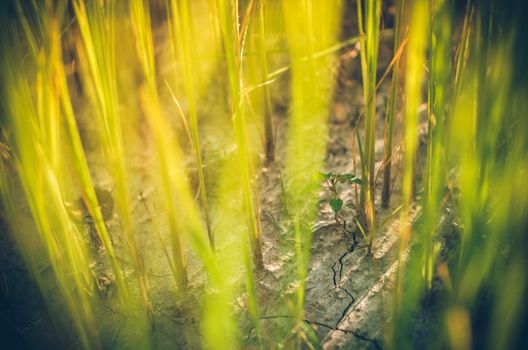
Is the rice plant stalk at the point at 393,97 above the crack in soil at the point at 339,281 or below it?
above

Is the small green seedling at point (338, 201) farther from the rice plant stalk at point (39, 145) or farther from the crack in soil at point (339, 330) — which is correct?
the rice plant stalk at point (39, 145)

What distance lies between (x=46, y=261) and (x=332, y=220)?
833 mm

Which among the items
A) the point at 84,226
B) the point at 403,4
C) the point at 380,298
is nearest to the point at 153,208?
the point at 84,226

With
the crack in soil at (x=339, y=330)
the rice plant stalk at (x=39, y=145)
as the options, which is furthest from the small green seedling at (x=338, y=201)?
the rice plant stalk at (x=39, y=145)

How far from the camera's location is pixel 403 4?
70 cm

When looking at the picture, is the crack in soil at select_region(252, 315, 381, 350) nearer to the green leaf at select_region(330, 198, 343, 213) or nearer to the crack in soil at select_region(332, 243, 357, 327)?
the crack in soil at select_region(332, 243, 357, 327)

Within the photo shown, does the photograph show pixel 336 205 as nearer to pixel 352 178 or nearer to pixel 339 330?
pixel 352 178

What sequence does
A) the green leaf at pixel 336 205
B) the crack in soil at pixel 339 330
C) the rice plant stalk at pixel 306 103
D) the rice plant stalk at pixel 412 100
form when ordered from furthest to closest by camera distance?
the rice plant stalk at pixel 306 103 < the green leaf at pixel 336 205 < the crack in soil at pixel 339 330 < the rice plant stalk at pixel 412 100

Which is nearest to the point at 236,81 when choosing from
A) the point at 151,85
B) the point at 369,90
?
the point at 151,85

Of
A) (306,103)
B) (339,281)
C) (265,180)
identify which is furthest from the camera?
(306,103)

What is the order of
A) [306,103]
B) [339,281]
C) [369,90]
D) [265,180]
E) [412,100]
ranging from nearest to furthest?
[412,100]
[369,90]
[339,281]
[265,180]
[306,103]

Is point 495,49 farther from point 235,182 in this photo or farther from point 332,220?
point 235,182

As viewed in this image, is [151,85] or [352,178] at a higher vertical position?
[151,85]

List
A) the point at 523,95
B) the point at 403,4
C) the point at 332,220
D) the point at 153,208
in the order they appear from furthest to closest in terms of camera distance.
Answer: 1. the point at 153,208
2. the point at 332,220
3. the point at 403,4
4. the point at 523,95
